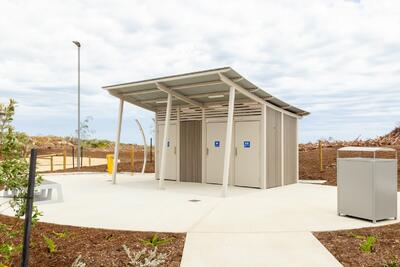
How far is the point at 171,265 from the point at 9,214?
430 cm

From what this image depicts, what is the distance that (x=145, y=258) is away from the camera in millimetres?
3902

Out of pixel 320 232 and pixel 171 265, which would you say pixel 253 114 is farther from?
pixel 171 265

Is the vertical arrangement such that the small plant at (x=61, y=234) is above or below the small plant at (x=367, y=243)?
below

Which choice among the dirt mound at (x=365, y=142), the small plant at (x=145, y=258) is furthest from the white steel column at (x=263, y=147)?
the dirt mound at (x=365, y=142)

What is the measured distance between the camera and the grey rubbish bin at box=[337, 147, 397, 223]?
5871mm

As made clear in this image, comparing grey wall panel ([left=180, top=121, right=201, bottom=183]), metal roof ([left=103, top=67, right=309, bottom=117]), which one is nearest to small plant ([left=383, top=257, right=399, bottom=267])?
metal roof ([left=103, top=67, right=309, bottom=117])

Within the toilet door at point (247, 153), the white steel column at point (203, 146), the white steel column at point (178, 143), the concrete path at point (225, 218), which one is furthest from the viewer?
the white steel column at point (178, 143)

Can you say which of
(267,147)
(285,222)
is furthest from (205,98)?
(285,222)

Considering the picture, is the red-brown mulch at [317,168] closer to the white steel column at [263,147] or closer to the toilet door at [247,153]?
the white steel column at [263,147]

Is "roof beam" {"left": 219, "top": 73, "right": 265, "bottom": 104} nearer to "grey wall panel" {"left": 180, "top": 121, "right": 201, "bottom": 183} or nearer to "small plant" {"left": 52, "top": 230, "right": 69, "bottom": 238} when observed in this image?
"grey wall panel" {"left": 180, "top": 121, "right": 201, "bottom": 183}

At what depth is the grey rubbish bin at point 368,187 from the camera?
19.3ft

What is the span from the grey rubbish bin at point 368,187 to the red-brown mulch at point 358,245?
40cm

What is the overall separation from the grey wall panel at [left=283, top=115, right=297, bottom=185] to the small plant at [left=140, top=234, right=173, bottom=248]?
7621 millimetres

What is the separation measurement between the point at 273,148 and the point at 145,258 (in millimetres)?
7541
